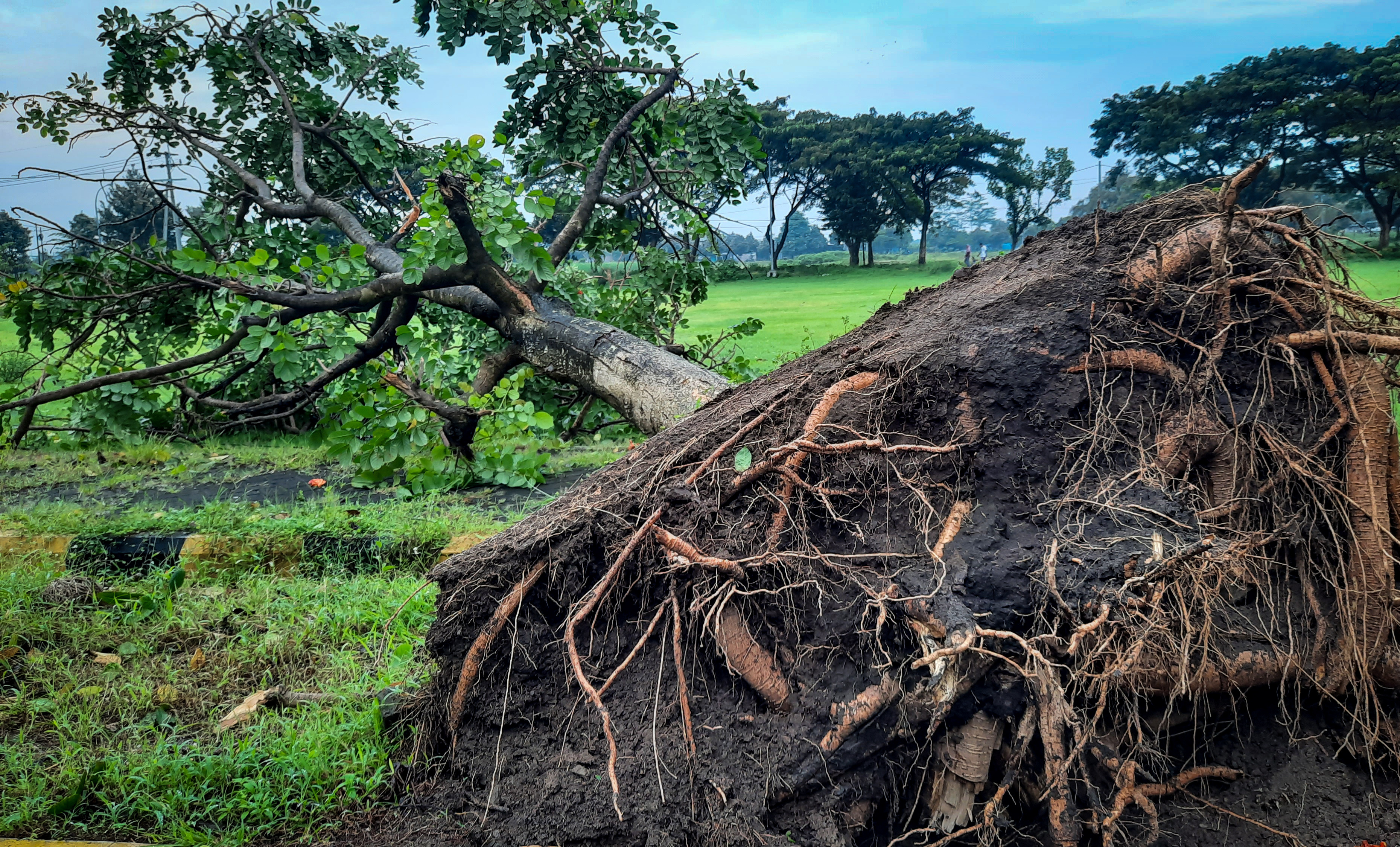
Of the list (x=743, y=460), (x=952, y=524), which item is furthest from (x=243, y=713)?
(x=952, y=524)

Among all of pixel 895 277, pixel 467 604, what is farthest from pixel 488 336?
pixel 895 277

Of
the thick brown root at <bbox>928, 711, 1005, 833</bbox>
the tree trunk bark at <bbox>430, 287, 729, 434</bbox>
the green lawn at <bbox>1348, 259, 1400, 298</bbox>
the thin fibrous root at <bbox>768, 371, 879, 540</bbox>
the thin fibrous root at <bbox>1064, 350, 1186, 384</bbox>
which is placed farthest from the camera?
the tree trunk bark at <bbox>430, 287, 729, 434</bbox>

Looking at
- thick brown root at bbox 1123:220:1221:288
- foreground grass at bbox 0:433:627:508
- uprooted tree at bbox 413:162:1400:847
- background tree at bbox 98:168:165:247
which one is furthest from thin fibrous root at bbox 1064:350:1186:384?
background tree at bbox 98:168:165:247

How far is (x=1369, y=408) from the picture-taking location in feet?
7.69

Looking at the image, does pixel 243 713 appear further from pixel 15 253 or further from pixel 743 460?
pixel 15 253

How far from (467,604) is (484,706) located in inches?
12.5

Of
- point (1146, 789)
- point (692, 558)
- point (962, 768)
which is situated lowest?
point (1146, 789)

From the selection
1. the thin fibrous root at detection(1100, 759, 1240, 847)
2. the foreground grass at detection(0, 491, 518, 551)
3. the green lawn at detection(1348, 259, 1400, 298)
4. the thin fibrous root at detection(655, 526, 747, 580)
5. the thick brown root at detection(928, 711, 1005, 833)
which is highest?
the green lawn at detection(1348, 259, 1400, 298)

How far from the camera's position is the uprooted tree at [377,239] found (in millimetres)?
4633

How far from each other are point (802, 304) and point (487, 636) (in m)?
8.92

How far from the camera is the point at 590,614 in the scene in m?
2.31

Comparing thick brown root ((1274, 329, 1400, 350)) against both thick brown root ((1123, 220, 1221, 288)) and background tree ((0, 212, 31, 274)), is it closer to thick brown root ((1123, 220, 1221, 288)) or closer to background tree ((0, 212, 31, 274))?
thick brown root ((1123, 220, 1221, 288))

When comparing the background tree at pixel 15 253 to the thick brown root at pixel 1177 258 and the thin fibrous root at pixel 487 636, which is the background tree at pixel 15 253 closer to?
the thin fibrous root at pixel 487 636

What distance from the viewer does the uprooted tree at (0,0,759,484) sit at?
4633 millimetres
